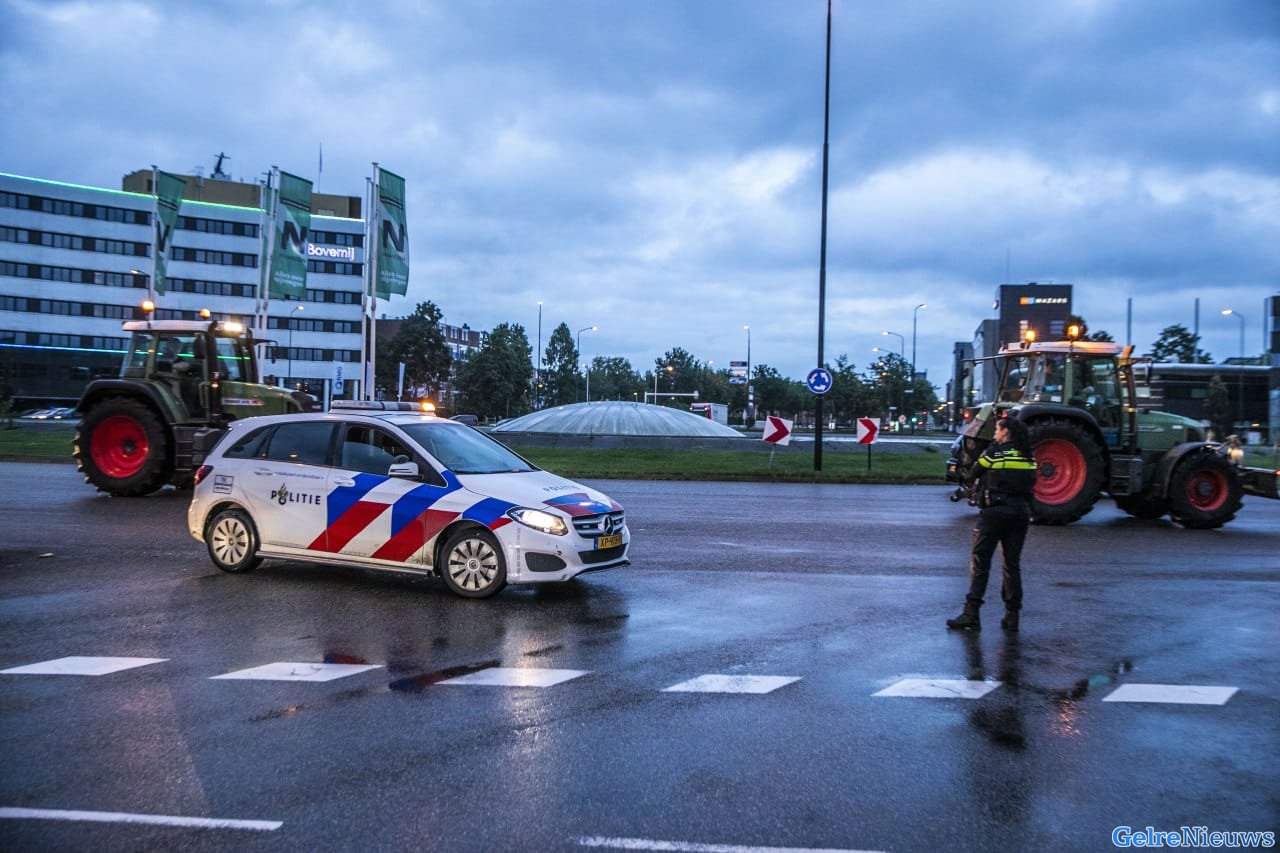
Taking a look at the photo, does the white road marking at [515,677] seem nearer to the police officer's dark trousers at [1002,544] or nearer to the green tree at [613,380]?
Result: the police officer's dark trousers at [1002,544]

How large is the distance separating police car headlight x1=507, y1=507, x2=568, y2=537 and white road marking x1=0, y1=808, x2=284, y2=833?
428 centimetres

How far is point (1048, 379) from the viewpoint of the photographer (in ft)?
50.0

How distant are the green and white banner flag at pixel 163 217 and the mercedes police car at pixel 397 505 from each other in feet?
92.0

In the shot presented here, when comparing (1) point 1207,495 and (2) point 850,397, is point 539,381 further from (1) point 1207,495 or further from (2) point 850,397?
(1) point 1207,495

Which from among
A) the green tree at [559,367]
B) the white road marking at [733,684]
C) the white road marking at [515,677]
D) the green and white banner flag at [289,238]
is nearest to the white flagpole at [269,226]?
the green and white banner flag at [289,238]

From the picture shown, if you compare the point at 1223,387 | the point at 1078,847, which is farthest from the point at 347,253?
the point at 1078,847

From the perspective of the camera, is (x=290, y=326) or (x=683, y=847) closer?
(x=683, y=847)

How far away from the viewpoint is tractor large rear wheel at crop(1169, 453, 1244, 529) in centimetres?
1397

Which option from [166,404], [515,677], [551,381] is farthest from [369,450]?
[551,381]

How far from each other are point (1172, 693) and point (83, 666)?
6.74 m

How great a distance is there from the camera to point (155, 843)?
3.66 metres

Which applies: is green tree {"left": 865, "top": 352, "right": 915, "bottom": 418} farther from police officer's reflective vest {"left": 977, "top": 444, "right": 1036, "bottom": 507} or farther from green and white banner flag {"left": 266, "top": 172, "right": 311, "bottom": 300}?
police officer's reflective vest {"left": 977, "top": 444, "right": 1036, "bottom": 507}

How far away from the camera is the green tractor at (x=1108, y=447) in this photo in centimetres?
1405

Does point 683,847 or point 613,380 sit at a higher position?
point 613,380
